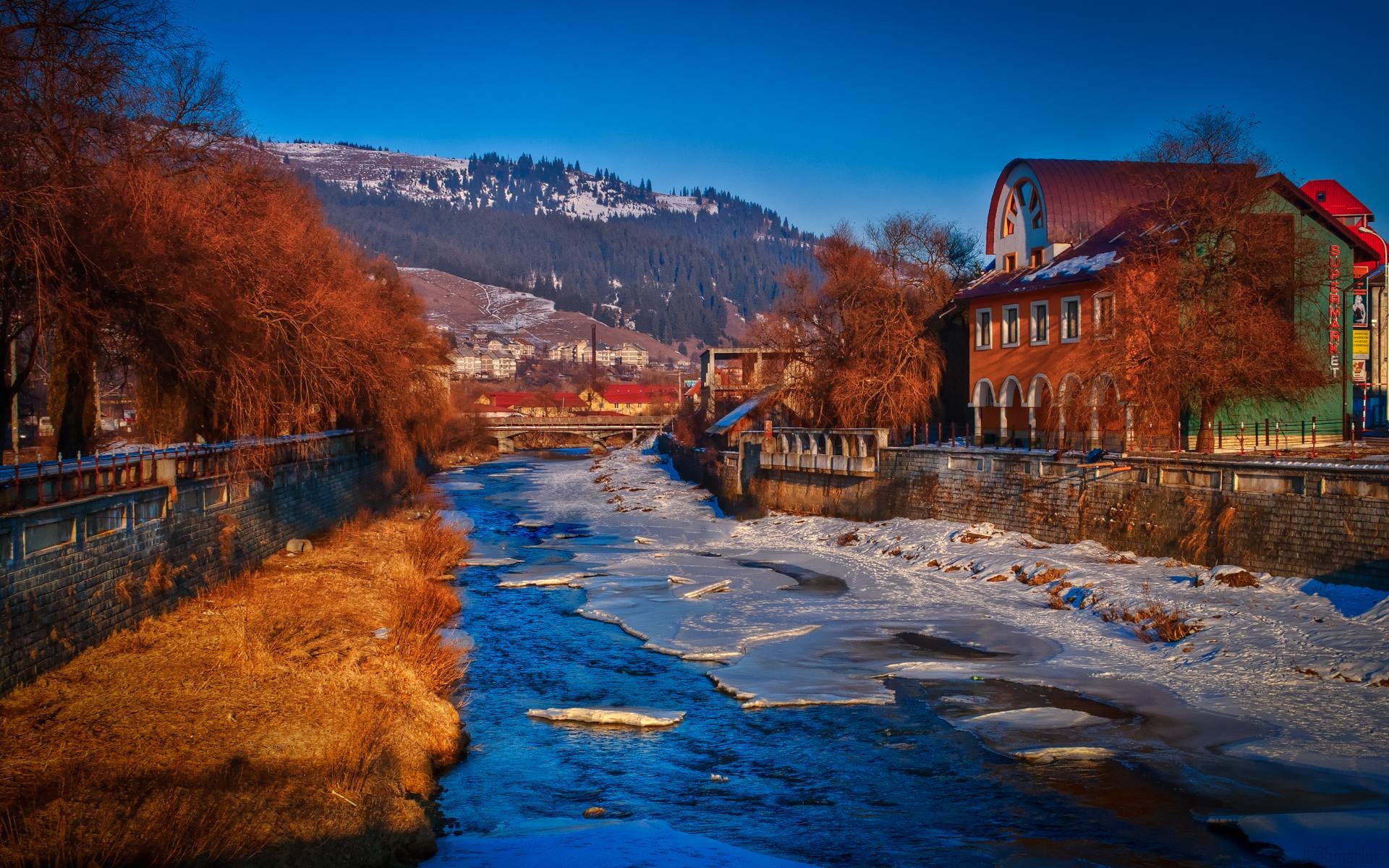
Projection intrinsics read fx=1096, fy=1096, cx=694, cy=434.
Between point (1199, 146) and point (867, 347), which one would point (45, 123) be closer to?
point (1199, 146)

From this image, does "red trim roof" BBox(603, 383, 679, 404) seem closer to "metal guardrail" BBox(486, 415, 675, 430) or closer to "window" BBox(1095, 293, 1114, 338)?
"metal guardrail" BBox(486, 415, 675, 430)

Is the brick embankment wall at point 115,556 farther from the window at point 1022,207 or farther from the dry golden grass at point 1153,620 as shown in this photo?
the window at point 1022,207

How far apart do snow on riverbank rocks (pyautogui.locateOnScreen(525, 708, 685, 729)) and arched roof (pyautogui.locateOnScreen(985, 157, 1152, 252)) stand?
28683 mm

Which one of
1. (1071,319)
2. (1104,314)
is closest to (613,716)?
(1104,314)

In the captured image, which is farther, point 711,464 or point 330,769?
point 711,464

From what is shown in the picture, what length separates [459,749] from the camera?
580 inches

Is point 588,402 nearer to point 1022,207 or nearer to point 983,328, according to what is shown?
Answer: point 1022,207

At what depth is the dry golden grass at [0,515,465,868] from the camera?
408 inches

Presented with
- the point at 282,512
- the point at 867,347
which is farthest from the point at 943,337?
the point at 282,512

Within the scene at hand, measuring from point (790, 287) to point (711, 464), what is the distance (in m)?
11.8

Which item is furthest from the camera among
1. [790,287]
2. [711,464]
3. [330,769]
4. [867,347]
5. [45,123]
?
[711,464]

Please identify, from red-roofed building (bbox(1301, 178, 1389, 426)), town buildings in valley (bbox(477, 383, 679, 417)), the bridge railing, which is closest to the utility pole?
red-roofed building (bbox(1301, 178, 1389, 426))

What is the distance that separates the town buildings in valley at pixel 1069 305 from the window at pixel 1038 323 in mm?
49

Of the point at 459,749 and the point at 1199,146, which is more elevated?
the point at 1199,146
